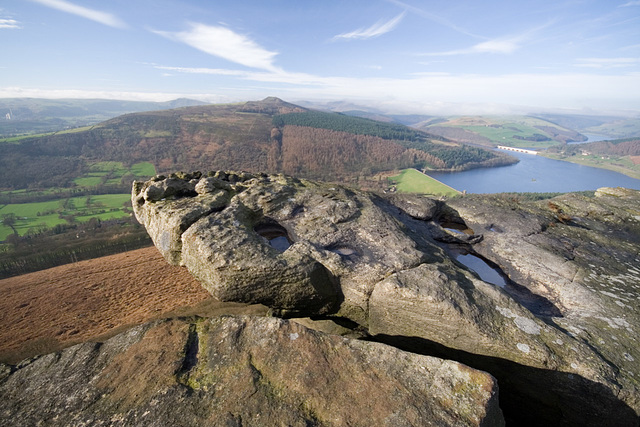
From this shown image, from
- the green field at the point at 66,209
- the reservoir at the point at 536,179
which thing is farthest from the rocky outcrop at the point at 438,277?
the reservoir at the point at 536,179

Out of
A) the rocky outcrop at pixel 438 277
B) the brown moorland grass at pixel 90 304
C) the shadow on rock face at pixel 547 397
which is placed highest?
the rocky outcrop at pixel 438 277

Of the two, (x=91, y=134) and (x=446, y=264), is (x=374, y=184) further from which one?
(x=91, y=134)

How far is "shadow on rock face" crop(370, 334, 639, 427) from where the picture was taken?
562 cm

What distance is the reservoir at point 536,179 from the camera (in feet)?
325

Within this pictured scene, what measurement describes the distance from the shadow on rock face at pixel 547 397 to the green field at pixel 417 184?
75.2 m

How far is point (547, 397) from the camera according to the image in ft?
20.0

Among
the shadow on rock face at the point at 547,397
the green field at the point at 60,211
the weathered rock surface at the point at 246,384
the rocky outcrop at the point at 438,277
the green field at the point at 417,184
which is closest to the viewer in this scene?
the weathered rock surface at the point at 246,384

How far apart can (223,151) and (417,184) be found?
81.5m

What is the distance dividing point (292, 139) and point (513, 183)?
326ft

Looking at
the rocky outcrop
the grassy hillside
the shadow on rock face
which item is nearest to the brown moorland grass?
the rocky outcrop

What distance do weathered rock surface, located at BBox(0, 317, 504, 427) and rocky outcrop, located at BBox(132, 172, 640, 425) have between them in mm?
1860

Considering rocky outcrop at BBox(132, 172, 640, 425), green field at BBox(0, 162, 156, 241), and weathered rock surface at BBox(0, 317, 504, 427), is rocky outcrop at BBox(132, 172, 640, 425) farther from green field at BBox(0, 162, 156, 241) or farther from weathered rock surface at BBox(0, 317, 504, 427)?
green field at BBox(0, 162, 156, 241)

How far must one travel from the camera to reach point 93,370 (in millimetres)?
5289

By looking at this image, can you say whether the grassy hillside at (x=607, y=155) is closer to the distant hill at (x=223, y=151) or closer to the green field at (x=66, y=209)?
the distant hill at (x=223, y=151)
